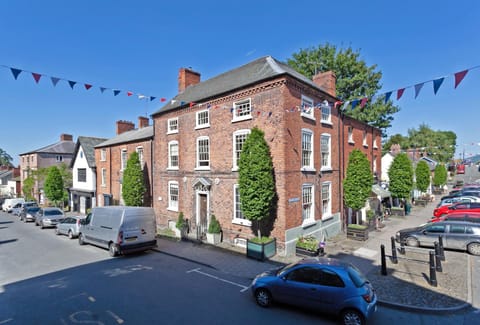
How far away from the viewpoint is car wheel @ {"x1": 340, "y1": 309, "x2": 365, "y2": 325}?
6406mm

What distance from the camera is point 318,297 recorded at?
22.6 ft

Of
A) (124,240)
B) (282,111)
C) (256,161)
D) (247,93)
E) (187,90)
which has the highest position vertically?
(187,90)

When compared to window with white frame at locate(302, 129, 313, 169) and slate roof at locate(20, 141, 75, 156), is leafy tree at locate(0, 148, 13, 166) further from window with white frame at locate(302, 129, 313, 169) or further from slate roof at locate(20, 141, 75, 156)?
window with white frame at locate(302, 129, 313, 169)

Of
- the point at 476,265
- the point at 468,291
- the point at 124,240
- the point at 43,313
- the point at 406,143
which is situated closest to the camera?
the point at 43,313

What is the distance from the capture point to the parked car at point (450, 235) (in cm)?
1281

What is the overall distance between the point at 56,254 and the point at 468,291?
1872cm

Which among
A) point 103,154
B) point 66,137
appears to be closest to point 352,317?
point 103,154

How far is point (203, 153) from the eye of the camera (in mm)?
16859

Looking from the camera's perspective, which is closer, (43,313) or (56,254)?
(43,313)

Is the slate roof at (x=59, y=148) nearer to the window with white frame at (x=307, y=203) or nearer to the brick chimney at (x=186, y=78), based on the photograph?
the brick chimney at (x=186, y=78)

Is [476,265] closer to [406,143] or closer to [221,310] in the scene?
[221,310]

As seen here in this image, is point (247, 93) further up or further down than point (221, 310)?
further up

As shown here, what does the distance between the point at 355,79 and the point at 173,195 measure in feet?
93.2

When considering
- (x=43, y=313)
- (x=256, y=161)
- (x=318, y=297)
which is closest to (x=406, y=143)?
(x=256, y=161)
